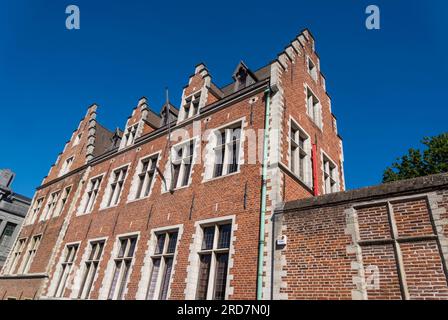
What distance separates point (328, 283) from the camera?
616 cm

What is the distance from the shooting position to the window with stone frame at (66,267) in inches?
543

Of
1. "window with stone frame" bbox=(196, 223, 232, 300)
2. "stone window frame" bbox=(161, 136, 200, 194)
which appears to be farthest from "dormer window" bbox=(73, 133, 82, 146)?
"window with stone frame" bbox=(196, 223, 232, 300)

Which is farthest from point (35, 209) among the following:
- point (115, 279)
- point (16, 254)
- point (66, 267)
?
point (115, 279)

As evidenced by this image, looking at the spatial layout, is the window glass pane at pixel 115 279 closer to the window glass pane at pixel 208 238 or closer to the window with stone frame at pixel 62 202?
the window glass pane at pixel 208 238

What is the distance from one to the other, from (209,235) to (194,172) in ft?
8.79

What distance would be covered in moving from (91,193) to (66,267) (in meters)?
4.30

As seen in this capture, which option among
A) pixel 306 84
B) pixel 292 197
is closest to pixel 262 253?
pixel 292 197

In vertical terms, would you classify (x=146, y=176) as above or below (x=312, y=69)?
below

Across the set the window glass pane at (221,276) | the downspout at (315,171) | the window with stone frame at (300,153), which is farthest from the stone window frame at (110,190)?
the downspout at (315,171)

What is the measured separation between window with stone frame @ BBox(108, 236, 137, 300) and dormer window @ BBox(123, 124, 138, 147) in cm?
620

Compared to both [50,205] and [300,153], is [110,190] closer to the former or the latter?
[50,205]

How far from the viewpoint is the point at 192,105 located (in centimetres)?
1340

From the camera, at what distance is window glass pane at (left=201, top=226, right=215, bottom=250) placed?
9.00 m

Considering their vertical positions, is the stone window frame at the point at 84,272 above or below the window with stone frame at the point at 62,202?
below
